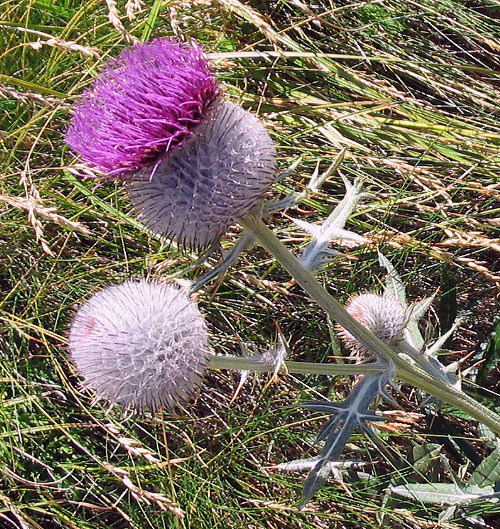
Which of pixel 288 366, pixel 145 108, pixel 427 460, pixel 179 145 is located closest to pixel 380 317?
pixel 288 366

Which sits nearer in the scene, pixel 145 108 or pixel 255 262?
pixel 145 108

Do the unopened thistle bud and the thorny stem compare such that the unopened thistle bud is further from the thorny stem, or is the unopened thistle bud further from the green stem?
the green stem

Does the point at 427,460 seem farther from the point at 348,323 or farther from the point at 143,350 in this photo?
the point at 143,350

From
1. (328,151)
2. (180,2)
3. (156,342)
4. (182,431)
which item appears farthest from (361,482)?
(180,2)

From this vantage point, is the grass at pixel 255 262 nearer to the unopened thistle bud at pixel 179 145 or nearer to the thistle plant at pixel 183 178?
the thistle plant at pixel 183 178

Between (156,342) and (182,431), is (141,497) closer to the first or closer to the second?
(182,431)

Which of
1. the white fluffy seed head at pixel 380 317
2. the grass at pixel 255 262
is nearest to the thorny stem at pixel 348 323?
the white fluffy seed head at pixel 380 317
